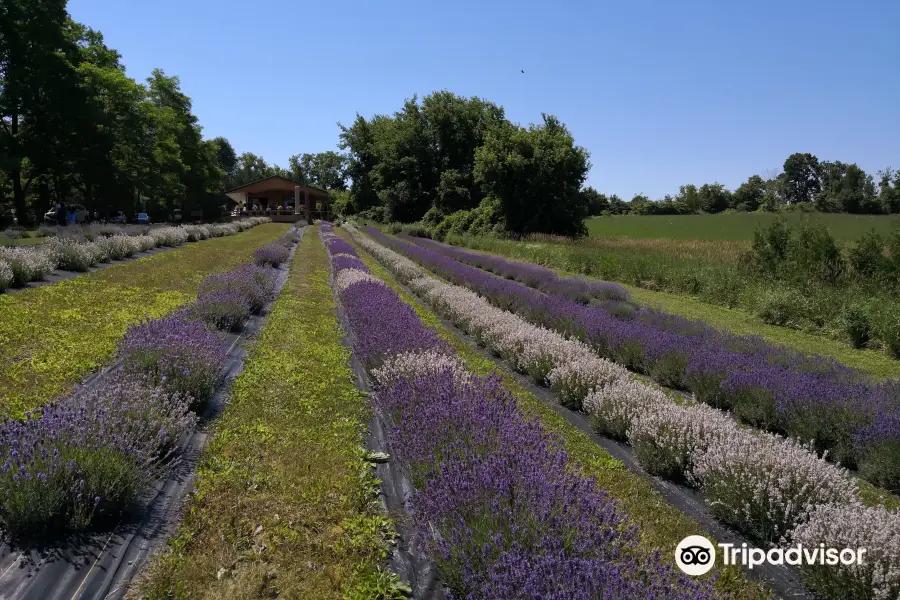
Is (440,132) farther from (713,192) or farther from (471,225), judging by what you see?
(713,192)

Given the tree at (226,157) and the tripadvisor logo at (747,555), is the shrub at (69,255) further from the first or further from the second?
the tree at (226,157)

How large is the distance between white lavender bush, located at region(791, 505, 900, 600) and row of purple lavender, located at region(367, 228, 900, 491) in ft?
5.95

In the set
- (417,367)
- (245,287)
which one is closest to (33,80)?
(245,287)

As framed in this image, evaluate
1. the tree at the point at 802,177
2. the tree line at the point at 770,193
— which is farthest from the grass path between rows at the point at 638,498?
the tree at the point at 802,177

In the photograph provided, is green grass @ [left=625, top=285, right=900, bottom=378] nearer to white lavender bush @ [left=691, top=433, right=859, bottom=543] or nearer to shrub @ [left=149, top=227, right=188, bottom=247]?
white lavender bush @ [left=691, top=433, right=859, bottom=543]

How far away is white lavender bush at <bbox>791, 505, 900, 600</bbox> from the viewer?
2.49 metres

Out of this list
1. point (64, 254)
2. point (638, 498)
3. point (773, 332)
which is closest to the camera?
point (638, 498)

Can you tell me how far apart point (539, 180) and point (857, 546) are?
33.6m

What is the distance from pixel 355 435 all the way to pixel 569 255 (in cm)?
1860

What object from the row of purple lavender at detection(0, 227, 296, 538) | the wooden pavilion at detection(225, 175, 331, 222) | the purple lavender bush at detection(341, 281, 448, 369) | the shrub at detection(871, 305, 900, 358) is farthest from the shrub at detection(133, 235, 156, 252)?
the wooden pavilion at detection(225, 175, 331, 222)

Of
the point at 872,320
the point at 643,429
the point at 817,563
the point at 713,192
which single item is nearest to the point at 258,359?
the point at 643,429

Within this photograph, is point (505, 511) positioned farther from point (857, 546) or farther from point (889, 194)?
point (889, 194)

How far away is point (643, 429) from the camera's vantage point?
14.4 ft

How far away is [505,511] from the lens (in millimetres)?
2590
